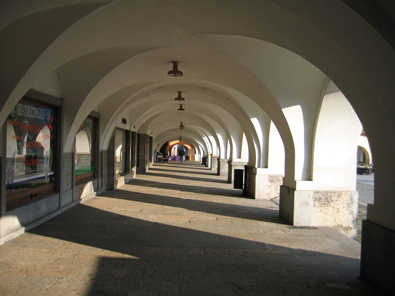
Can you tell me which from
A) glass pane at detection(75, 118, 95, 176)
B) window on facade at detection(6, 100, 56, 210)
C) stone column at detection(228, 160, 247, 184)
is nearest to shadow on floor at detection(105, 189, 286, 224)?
glass pane at detection(75, 118, 95, 176)

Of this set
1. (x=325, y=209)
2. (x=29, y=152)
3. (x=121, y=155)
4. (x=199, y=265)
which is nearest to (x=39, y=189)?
(x=29, y=152)

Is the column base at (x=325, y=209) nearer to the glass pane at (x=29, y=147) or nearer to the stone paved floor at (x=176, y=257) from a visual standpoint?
the stone paved floor at (x=176, y=257)

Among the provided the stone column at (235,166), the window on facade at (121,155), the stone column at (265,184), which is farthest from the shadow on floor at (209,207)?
the stone column at (235,166)

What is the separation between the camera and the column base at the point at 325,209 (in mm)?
6402

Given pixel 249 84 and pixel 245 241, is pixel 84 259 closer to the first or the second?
pixel 245 241

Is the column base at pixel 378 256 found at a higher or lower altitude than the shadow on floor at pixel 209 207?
higher

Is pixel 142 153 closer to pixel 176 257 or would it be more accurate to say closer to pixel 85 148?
pixel 85 148

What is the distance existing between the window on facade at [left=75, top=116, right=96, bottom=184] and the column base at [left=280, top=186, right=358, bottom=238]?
5463 millimetres

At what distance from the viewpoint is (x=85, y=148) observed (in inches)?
363

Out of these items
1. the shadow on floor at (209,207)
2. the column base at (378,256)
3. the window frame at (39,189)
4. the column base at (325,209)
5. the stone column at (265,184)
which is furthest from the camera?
the stone column at (265,184)

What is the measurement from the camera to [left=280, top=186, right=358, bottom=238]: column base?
640 cm

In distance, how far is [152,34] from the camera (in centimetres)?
535

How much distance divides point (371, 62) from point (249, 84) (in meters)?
4.01

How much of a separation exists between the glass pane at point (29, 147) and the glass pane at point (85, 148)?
1.47m
